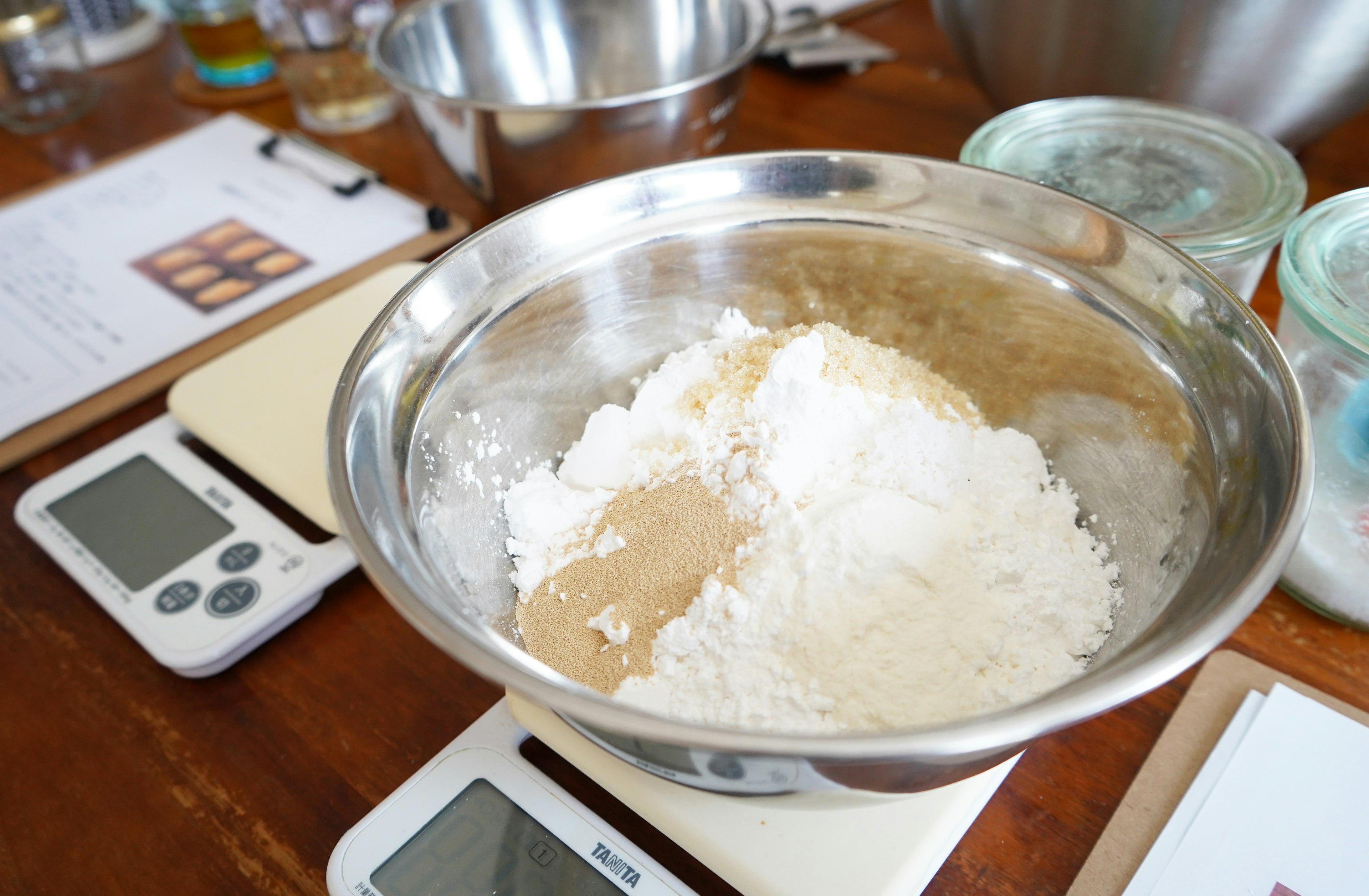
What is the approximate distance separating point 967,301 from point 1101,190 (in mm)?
188

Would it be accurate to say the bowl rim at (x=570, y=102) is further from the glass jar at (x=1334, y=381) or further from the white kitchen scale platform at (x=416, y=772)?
the glass jar at (x=1334, y=381)

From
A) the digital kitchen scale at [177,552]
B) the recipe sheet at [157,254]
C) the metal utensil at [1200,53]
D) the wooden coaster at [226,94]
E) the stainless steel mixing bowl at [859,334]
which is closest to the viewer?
the stainless steel mixing bowl at [859,334]

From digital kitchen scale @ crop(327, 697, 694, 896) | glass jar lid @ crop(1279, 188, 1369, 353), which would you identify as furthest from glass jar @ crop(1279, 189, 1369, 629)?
digital kitchen scale @ crop(327, 697, 694, 896)

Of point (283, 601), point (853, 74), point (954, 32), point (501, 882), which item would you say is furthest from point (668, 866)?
point (853, 74)

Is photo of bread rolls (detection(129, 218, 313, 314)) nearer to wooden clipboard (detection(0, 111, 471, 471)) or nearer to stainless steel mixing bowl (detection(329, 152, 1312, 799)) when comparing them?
wooden clipboard (detection(0, 111, 471, 471))

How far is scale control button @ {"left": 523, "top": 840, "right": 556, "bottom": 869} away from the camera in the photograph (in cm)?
43

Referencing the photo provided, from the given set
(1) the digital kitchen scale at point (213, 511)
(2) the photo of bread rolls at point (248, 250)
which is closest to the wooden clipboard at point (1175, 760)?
(1) the digital kitchen scale at point (213, 511)

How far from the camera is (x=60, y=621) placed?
0.59 meters

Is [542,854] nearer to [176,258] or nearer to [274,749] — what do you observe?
[274,749]

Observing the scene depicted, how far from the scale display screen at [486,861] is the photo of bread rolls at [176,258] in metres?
0.72

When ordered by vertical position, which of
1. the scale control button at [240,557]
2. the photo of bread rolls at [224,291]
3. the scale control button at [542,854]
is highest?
the photo of bread rolls at [224,291]

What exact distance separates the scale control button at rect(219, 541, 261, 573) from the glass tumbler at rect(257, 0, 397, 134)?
2.09 ft

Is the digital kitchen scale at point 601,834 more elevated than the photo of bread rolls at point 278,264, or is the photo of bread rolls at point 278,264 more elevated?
the photo of bread rolls at point 278,264

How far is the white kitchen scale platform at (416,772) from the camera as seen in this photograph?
1.35 ft
